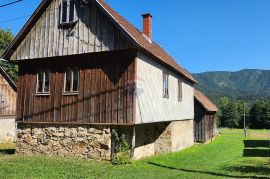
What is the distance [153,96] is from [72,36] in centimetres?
551

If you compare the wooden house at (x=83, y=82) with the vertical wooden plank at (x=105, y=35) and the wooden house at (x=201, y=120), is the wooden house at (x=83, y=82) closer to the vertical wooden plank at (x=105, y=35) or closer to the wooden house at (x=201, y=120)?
the vertical wooden plank at (x=105, y=35)

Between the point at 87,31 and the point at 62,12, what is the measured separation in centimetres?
215

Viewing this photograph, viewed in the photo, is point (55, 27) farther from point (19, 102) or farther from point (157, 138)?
point (157, 138)

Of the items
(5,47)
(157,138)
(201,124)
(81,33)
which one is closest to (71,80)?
(81,33)

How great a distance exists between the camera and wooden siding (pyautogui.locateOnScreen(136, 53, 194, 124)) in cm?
1853

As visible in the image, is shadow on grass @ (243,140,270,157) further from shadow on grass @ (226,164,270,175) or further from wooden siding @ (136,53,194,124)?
shadow on grass @ (226,164,270,175)

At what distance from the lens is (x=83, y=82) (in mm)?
19250

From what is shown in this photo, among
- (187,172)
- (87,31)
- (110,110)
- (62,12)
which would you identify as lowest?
(187,172)

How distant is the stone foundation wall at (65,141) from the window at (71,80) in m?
2.03

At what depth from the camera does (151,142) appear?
917 inches

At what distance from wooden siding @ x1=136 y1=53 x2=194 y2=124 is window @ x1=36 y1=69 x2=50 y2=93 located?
555cm

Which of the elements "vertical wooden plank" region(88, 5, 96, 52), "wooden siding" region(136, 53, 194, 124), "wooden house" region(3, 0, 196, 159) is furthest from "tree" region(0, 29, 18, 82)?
"vertical wooden plank" region(88, 5, 96, 52)

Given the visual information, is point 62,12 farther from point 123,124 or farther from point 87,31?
point 123,124

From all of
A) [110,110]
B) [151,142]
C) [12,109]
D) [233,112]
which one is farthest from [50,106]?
[233,112]
